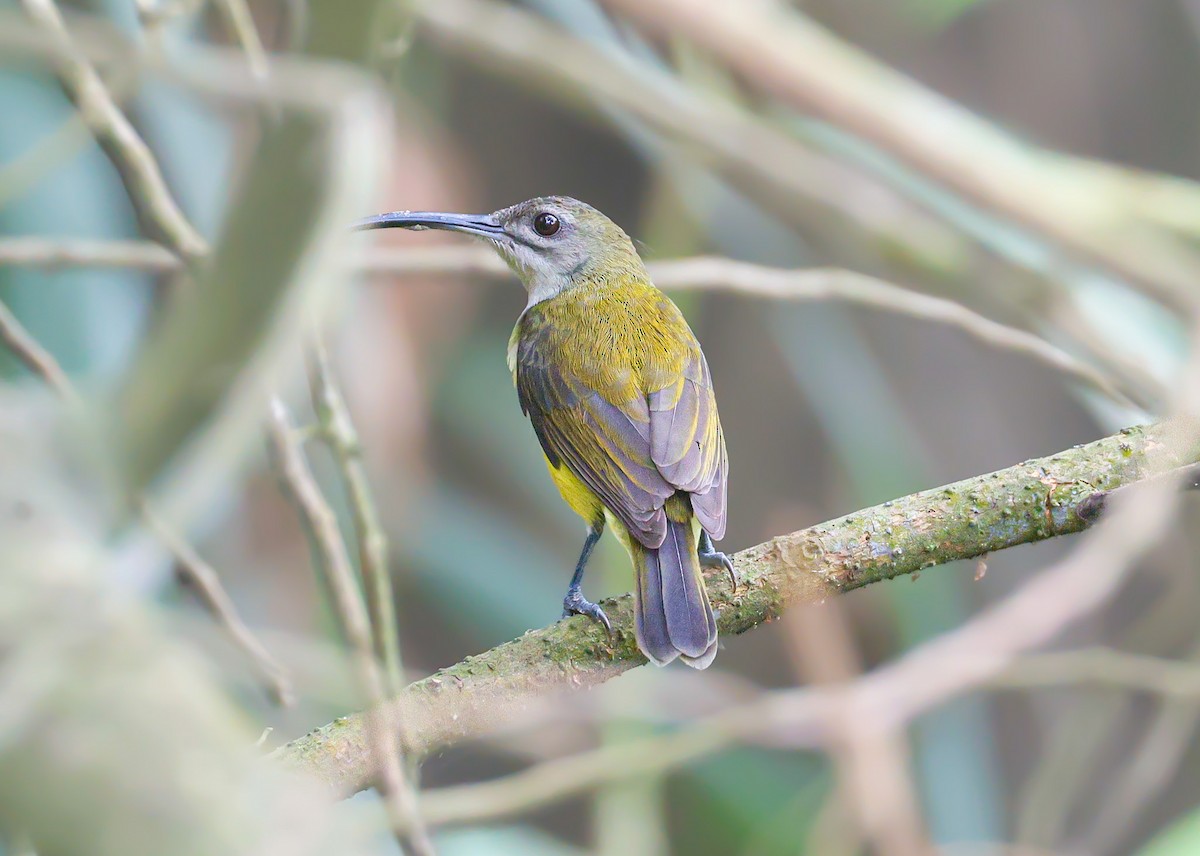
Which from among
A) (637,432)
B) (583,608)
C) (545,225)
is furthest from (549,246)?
(583,608)

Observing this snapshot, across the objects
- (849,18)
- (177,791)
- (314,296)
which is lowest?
(177,791)

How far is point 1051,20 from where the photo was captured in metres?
7.14

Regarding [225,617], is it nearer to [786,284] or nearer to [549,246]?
[786,284]

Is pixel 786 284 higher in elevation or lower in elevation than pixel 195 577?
higher

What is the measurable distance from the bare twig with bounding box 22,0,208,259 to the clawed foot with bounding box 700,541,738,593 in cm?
130

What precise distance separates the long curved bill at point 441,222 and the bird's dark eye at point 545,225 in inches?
5.0

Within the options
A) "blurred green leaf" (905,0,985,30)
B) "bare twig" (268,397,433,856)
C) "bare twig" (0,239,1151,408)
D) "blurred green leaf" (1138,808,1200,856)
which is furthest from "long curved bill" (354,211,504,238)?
"blurred green leaf" (1138,808,1200,856)

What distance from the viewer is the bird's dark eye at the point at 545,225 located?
4.48 meters

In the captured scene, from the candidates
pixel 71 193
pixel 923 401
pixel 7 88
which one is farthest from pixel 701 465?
pixel 923 401

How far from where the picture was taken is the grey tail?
2.73m

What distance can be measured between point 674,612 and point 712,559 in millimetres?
332

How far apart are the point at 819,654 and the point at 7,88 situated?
13.8 ft

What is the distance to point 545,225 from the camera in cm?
449

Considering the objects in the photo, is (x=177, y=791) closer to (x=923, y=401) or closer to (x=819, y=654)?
(x=819, y=654)
